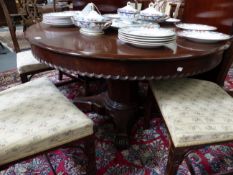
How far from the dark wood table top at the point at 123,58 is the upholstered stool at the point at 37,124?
0.19m

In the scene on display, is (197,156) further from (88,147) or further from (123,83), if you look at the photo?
(88,147)

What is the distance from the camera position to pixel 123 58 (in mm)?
779

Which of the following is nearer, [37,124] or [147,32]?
[37,124]

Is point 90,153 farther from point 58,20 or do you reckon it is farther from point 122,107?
point 58,20

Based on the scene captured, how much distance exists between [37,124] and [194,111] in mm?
674

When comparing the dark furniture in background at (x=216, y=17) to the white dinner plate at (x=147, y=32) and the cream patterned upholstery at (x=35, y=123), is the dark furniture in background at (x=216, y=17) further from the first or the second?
the cream patterned upholstery at (x=35, y=123)

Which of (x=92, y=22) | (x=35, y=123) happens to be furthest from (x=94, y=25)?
(x=35, y=123)

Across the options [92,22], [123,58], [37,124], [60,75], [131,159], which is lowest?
[131,159]

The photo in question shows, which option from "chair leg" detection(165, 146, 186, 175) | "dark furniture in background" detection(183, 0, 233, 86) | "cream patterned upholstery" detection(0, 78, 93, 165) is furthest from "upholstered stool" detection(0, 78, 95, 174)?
"dark furniture in background" detection(183, 0, 233, 86)

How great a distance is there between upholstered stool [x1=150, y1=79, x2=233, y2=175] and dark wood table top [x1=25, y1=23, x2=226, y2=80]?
18 cm

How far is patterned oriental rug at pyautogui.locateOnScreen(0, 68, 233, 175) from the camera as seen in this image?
120 cm

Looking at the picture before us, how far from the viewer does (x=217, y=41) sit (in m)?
1.01

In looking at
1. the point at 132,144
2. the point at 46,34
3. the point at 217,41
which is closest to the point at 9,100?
the point at 46,34

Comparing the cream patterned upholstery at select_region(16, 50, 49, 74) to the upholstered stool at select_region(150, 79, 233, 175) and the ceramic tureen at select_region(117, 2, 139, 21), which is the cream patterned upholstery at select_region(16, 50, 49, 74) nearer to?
the ceramic tureen at select_region(117, 2, 139, 21)
